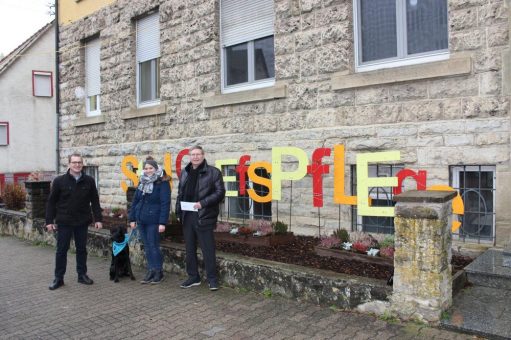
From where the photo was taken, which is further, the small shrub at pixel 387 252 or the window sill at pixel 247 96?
the window sill at pixel 247 96

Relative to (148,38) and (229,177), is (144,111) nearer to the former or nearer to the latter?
(148,38)

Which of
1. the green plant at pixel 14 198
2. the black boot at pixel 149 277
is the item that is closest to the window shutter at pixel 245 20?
the black boot at pixel 149 277

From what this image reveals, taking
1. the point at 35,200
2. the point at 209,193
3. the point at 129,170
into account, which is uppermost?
the point at 129,170

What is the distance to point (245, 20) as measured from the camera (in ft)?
29.2

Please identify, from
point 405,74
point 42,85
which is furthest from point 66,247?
point 42,85

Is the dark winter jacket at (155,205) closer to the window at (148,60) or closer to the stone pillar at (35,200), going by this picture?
the window at (148,60)

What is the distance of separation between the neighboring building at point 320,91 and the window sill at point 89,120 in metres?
0.16

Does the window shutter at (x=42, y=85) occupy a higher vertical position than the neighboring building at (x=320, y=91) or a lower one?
higher

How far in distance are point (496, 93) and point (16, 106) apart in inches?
1045

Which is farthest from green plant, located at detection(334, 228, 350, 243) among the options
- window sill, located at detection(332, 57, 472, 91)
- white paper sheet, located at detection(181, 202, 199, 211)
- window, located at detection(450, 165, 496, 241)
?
window sill, located at detection(332, 57, 472, 91)

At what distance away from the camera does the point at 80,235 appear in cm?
683

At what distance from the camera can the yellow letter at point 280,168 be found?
297 inches

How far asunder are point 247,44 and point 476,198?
493cm

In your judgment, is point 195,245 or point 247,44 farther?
point 247,44
